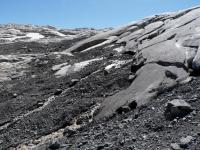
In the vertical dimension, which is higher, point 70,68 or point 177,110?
point 70,68

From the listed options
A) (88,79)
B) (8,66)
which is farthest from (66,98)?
(8,66)

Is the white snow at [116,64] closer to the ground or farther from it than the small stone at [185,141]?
farther from it

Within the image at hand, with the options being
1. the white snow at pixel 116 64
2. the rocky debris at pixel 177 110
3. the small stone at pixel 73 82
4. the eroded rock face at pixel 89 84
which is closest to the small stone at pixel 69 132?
the eroded rock face at pixel 89 84

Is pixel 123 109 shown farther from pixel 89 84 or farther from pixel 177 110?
pixel 89 84

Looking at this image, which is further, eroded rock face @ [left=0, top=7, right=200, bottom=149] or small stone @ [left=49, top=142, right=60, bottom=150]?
eroded rock face @ [left=0, top=7, right=200, bottom=149]

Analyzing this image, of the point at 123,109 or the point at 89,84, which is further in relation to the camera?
the point at 89,84

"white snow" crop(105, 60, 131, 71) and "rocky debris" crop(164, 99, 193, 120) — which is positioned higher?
"white snow" crop(105, 60, 131, 71)

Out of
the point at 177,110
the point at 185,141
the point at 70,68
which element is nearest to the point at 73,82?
the point at 70,68

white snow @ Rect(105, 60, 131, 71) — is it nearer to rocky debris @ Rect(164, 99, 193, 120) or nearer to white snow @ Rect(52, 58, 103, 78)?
white snow @ Rect(52, 58, 103, 78)

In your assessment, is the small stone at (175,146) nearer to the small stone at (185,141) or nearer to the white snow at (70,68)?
the small stone at (185,141)

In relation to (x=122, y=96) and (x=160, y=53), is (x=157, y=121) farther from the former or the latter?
(x=160, y=53)

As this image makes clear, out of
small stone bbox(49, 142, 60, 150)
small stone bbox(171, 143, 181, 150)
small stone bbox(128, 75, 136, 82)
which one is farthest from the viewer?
small stone bbox(128, 75, 136, 82)

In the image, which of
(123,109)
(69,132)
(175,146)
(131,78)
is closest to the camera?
(175,146)

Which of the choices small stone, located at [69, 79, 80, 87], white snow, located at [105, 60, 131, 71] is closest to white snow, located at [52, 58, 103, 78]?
white snow, located at [105, 60, 131, 71]
